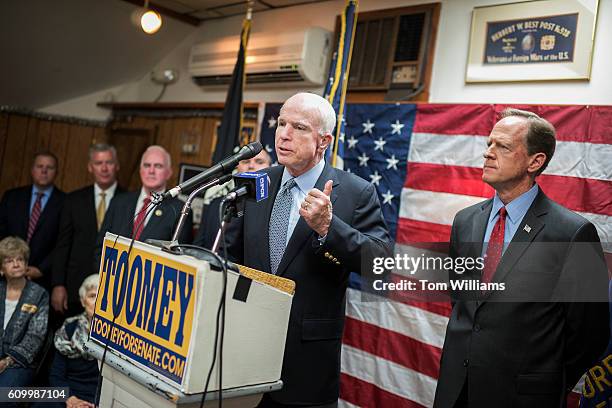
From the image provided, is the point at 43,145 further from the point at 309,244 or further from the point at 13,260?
the point at 309,244

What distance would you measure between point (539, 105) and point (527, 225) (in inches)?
51.1

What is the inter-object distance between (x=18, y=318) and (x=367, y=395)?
6.66 feet

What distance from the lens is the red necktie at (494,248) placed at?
1719mm

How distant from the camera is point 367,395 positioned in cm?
321

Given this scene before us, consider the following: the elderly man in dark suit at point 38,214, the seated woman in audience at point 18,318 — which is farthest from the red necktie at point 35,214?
the seated woman in audience at point 18,318

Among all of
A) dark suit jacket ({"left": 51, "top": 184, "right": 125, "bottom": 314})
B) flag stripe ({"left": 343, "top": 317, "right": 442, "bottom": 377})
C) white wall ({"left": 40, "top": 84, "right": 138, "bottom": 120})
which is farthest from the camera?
white wall ({"left": 40, "top": 84, "right": 138, "bottom": 120})

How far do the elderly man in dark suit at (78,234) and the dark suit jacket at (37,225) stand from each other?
239mm

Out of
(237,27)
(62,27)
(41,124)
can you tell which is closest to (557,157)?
(237,27)

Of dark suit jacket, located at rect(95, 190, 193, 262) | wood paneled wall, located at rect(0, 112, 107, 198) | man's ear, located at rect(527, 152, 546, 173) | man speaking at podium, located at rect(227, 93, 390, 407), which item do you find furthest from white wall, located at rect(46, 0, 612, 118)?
man speaking at podium, located at rect(227, 93, 390, 407)

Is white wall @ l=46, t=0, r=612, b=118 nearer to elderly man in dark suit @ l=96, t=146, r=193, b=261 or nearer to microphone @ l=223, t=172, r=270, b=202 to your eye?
elderly man in dark suit @ l=96, t=146, r=193, b=261

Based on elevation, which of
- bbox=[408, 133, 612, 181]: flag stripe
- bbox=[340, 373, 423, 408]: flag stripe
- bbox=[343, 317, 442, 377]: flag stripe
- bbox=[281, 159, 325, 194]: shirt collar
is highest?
bbox=[408, 133, 612, 181]: flag stripe

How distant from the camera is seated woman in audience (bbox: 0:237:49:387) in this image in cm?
286

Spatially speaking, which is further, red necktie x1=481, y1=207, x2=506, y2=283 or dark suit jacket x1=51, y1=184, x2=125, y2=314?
dark suit jacket x1=51, y1=184, x2=125, y2=314

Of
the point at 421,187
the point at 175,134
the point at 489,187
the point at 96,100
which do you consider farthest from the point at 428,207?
the point at 96,100
